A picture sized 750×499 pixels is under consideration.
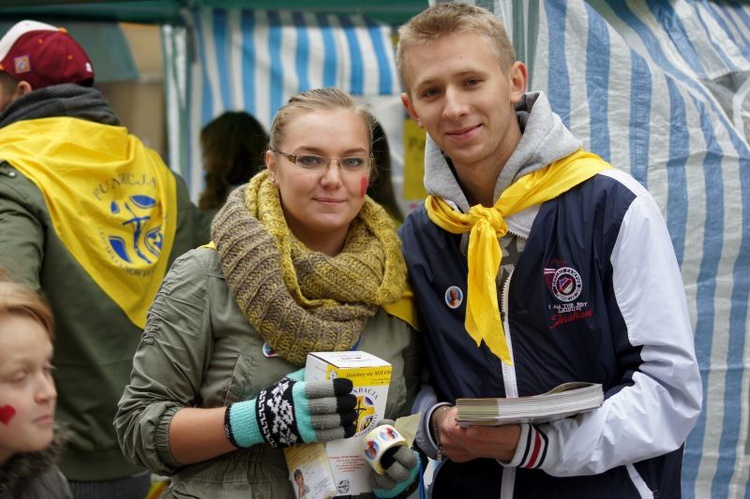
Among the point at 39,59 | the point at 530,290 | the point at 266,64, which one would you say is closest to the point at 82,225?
the point at 39,59

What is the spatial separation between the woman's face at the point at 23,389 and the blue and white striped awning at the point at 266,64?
14.6ft

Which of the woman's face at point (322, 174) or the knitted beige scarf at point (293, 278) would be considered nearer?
the knitted beige scarf at point (293, 278)

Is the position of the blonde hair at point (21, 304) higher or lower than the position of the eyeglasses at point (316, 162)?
lower

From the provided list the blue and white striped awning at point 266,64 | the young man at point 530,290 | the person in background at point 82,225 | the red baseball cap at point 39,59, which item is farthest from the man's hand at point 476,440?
Answer: the blue and white striped awning at point 266,64

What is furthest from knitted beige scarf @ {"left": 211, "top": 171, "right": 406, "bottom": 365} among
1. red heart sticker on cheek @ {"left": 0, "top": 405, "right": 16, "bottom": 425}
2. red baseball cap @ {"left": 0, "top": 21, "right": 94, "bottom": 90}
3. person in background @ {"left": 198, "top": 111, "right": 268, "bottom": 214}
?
person in background @ {"left": 198, "top": 111, "right": 268, "bottom": 214}

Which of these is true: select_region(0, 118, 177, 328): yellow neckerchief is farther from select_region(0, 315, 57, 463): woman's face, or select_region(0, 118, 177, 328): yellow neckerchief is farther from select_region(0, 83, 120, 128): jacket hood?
select_region(0, 315, 57, 463): woman's face

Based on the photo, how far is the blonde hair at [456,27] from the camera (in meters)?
2.40

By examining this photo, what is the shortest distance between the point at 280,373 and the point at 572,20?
159 centimetres

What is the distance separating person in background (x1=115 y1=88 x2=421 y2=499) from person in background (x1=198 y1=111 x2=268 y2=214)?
7.78 ft

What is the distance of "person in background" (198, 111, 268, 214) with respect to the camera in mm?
4723

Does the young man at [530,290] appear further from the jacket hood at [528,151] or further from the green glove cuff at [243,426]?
the green glove cuff at [243,426]

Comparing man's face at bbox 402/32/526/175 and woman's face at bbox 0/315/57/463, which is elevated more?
man's face at bbox 402/32/526/175

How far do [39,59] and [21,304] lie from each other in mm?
2012

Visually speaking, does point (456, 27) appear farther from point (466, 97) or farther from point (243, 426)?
point (243, 426)
